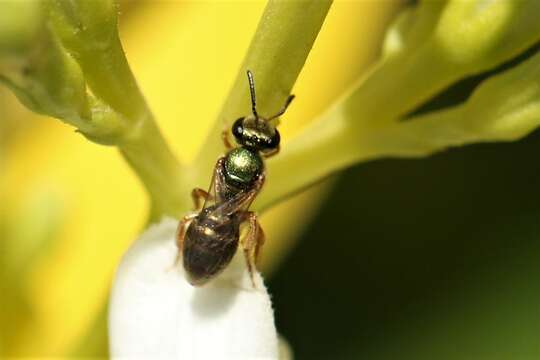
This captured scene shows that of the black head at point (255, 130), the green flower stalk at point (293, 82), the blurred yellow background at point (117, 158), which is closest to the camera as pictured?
the green flower stalk at point (293, 82)

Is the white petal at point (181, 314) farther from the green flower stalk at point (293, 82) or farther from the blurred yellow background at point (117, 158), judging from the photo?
the blurred yellow background at point (117, 158)

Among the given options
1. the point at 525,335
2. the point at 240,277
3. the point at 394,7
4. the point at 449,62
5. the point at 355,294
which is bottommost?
the point at 355,294

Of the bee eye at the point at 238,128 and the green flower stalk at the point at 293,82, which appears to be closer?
the green flower stalk at the point at 293,82

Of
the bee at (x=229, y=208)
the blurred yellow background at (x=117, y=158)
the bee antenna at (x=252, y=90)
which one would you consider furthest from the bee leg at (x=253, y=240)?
the blurred yellow background at (x=117, y=158)

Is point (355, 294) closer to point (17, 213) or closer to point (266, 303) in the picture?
point (17, 213)

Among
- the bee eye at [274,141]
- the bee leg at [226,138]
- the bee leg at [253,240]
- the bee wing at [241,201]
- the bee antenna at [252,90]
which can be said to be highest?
the bee antenna at [252,90]

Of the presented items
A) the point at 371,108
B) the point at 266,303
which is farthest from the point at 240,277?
the point at 371,108

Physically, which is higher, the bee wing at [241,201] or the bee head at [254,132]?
the bee head at [254,132]
